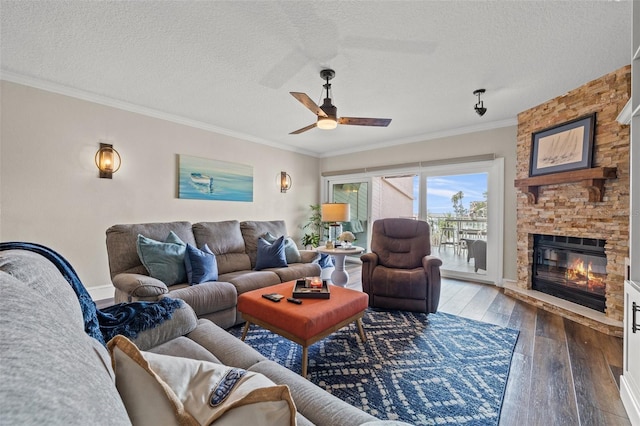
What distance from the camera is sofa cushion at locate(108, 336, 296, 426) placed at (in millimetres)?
565

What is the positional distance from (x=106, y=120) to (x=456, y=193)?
201 inches

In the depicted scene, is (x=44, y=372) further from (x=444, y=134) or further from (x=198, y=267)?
(x=444, y=134)

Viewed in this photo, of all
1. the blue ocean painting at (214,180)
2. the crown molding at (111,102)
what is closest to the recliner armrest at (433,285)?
the blue ocean painting at (214,180)

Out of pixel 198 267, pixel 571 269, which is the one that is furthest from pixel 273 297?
pixel 571 269

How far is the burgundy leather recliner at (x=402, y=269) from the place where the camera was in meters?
2.90

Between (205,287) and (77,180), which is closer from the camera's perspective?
(205,287)

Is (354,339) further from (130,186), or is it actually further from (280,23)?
(130,186)

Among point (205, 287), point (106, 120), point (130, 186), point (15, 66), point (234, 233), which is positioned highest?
point (15, 66)

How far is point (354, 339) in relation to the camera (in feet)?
7.75

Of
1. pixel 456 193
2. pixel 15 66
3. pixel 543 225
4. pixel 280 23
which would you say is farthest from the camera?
pixel 456 193

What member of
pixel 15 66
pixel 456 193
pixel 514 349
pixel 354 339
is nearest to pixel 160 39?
pixel 15 66

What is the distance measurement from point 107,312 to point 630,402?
115 inches

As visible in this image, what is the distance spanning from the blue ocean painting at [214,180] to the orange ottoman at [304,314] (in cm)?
255

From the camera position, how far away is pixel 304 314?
185 cm
